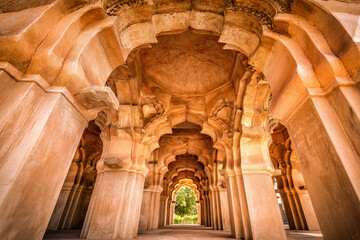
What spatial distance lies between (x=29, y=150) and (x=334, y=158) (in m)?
2.45

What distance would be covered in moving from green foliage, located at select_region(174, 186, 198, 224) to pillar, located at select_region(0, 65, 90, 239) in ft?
94.7

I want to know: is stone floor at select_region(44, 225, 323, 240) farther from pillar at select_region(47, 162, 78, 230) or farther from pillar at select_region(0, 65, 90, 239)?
pillar at select_region(0, 65, 90, 239)

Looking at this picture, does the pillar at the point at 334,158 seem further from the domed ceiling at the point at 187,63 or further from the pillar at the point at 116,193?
the pillar at the point at 116,193

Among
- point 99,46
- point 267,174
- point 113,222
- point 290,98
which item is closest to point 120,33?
point 99,46

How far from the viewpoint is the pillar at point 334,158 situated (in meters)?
1.34

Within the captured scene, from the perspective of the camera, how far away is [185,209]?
28.5 meters

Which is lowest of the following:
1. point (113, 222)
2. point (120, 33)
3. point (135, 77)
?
point (113, 222)

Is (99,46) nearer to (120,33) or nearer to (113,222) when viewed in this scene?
(120,33)

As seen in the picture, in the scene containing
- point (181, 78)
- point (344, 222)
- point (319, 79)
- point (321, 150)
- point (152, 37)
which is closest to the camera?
point (344, 222)

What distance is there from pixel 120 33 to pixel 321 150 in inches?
106

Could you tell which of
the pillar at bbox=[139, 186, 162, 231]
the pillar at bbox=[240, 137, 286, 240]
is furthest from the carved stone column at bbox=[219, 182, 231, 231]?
the pillar at bbox=[240, 137, 286, 240]

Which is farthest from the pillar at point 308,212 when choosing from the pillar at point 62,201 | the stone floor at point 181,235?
the pillar at point 62,201

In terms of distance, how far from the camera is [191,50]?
458cm

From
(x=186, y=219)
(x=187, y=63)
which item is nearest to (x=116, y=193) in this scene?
(x=187, y=63)
